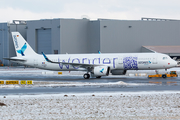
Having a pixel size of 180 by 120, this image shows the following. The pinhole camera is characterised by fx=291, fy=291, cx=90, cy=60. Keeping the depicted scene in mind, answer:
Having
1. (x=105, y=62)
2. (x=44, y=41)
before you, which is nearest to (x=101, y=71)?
(x=105, y=62)

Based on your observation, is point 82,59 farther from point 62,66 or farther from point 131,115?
point 131,115

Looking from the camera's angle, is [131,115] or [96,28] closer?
[131,115]

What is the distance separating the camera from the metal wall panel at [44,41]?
84.9 meters

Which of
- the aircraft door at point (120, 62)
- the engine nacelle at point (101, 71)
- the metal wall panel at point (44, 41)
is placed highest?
the metal wall panel at point (44, 41)

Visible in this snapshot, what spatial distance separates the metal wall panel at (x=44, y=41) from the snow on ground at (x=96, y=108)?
68.1 meters

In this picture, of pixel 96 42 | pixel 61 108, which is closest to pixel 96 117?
pixel 61 108

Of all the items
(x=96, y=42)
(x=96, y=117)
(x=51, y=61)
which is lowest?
(x=96, y=117)

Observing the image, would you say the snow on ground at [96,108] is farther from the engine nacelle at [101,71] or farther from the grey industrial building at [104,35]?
the grey industrial building at [104,35]

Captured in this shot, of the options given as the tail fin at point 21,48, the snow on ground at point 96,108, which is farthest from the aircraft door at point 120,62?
the snow on ground at point 96,108

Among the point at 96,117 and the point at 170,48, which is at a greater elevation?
Result: the point at 170,48

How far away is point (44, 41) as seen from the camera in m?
85.8

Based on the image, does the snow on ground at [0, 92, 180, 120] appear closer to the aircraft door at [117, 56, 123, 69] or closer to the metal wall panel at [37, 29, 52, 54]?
the aircraft door at [117, 56, 123, 69]

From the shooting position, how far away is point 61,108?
14523 millimetres

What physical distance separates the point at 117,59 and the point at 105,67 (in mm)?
2127
